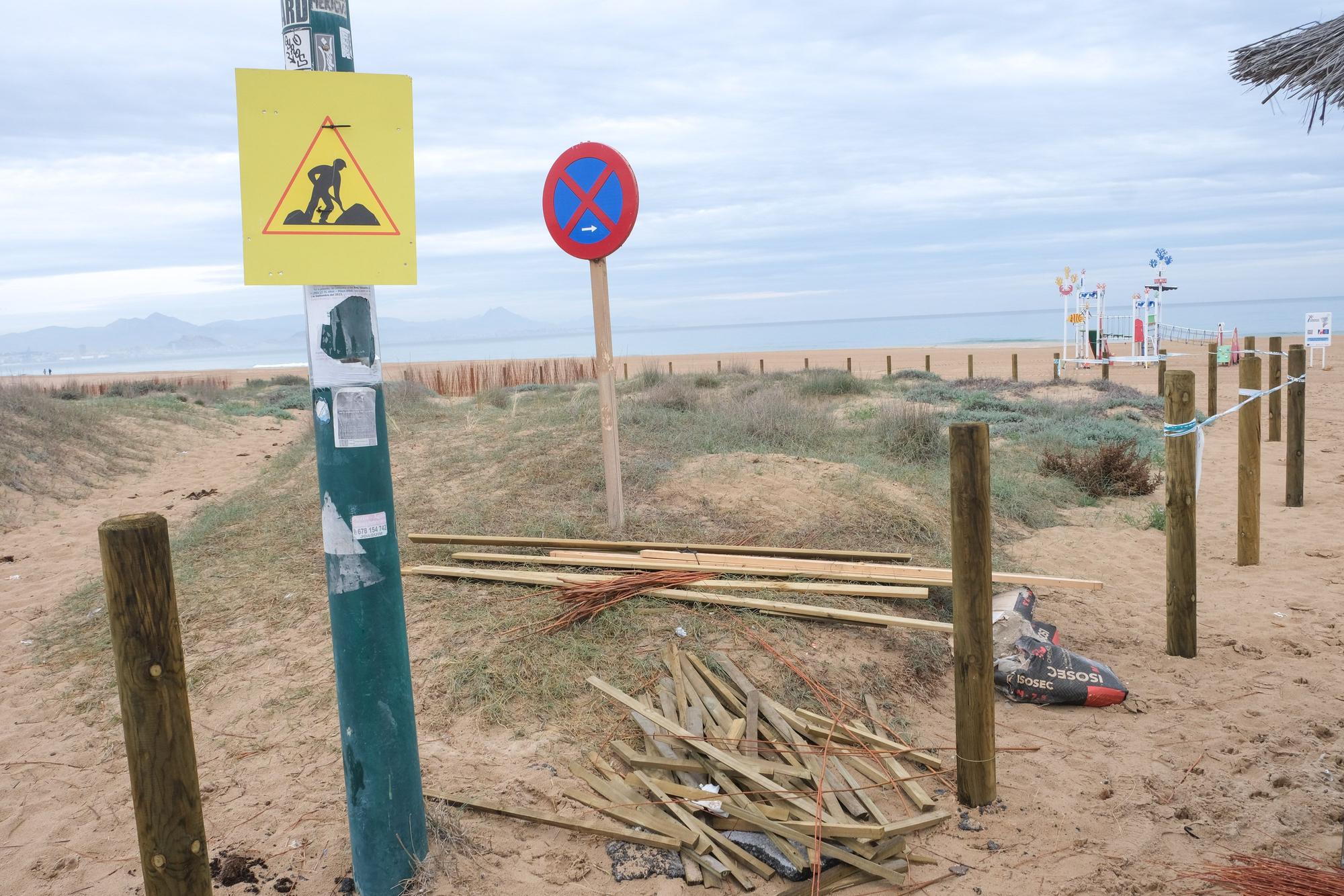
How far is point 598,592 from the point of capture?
493 centimetres

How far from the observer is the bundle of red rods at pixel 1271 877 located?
2.81 metres

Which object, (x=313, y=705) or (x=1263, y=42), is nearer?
(x=313, y=705)

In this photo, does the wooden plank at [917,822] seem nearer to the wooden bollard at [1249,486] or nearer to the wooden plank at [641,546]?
the wooden plank at [641,546]

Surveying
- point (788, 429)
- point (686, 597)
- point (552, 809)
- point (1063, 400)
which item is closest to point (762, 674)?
point (686, 597)

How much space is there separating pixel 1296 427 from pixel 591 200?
275 inches

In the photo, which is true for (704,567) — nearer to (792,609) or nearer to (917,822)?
(792,609)

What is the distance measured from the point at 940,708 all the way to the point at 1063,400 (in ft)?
46.0

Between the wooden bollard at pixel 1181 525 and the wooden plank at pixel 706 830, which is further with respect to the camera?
the wooden bollard at pixel 1181 525

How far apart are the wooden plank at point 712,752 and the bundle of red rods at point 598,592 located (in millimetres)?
738

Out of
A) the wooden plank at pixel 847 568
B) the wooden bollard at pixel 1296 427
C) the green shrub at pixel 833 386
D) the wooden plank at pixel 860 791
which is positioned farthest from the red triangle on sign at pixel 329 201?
the green shrub at pixel 833 386

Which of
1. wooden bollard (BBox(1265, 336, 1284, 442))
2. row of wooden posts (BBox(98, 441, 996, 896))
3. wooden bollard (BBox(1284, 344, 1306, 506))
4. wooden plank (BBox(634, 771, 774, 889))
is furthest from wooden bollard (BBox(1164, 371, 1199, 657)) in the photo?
wooden bollard (BBox(1265, 336, 1284, 442))

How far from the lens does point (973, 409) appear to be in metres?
14.3

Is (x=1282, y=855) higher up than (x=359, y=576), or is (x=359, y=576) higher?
(x=359, y=576)

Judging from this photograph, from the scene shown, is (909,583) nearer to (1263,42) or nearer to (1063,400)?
(1263,42)
